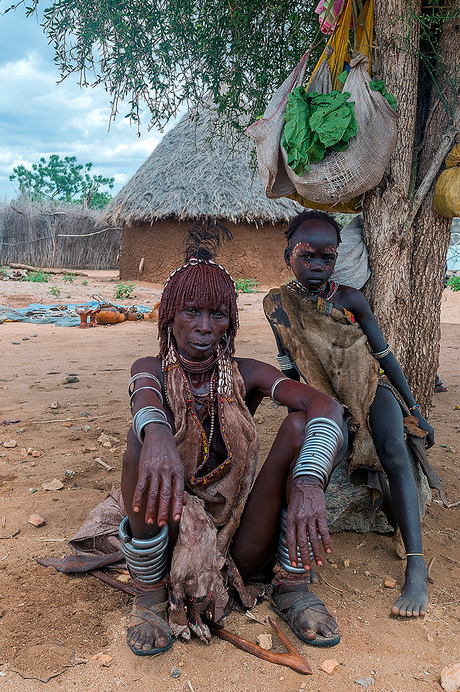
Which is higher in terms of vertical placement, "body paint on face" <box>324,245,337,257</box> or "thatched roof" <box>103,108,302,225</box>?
"thatched roof" <box>103,108,302,225</box>

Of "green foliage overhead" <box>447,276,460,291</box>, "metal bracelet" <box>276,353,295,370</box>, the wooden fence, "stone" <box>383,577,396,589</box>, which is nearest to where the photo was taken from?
"stone" <box>383,577,396,589</box>

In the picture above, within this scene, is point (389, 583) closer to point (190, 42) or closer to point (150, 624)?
point (150, 624)

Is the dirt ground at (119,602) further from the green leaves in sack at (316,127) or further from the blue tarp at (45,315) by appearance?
the blue tarp at (45,315)

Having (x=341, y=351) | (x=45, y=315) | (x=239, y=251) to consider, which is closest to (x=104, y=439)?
(x=341, y=351)

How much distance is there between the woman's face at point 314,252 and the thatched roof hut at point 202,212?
34.0 feet

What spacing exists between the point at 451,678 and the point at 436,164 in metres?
2.66

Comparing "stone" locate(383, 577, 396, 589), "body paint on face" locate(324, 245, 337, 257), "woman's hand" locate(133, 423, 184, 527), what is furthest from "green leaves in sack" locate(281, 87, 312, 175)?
"stone" locate(383, 577, 396, 589)

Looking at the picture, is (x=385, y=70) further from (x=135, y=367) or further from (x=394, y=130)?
(x=135, y=367)

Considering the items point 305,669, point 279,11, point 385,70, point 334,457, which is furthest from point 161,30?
point 305,669

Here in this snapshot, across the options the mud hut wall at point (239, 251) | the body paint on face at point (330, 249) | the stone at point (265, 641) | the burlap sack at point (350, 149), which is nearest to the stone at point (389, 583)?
the stone at point (265, 641)

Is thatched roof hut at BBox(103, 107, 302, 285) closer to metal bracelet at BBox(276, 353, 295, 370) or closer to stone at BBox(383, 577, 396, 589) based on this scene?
metal bracelet at BBox(276, 353, 295, 370)

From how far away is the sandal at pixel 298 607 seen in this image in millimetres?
1775

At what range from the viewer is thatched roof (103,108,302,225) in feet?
43.1

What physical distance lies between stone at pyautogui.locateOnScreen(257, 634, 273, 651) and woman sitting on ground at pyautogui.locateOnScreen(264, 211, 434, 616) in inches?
35.3
